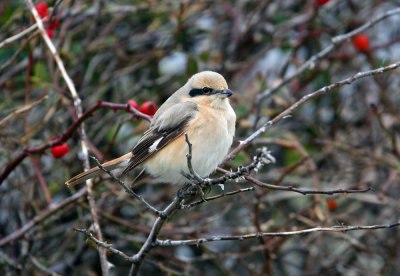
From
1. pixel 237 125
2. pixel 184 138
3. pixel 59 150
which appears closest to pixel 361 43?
pixel 237 125

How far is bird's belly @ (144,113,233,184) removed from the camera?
315 cm

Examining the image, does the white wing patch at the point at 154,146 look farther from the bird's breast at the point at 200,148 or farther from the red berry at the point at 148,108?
the red berry at the point at 148,108

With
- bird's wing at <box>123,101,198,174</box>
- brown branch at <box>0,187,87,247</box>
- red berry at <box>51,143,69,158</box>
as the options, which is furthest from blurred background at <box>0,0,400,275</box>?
bird's wing at <box>123,101,198,174</box>

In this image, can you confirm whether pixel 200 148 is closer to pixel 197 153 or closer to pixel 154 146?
pixel 197 153

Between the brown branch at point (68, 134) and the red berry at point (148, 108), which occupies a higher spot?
the brown branch at point (68, 134)

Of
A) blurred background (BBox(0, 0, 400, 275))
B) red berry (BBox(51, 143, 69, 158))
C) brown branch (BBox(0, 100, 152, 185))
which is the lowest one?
blurred background (BBox(0, 0, 400, 275))

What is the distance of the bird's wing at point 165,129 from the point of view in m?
3.32

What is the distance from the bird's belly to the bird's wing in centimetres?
5

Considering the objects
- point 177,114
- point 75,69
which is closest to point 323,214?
point 177,114

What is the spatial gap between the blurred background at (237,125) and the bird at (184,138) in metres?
0.59

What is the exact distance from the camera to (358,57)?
5.27m

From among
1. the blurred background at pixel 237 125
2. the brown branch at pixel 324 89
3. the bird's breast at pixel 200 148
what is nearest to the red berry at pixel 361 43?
the blurred background at pixel 237 125

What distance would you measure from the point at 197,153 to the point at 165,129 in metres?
0.32

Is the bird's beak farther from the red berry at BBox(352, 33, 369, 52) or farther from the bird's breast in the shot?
the red berry at BBox(352, 33, 369, 52)
